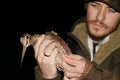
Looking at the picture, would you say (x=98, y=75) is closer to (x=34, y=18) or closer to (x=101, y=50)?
(x=101, y=50)

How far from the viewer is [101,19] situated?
2.56 meters

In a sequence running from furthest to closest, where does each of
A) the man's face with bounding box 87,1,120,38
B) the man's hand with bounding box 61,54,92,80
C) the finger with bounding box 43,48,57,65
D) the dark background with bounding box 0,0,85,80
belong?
1. the dark background with bounding box 0,0,85,80
2. the man's face with bounding box 87,1,120,38
3. the finger with bounding box 43,48,57,65
4. the man's hand with bounding box 61,54,92,80

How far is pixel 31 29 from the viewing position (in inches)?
375

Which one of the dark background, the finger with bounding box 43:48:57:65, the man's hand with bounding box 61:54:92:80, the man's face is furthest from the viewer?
the dark background

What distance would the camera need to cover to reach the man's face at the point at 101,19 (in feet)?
8.43

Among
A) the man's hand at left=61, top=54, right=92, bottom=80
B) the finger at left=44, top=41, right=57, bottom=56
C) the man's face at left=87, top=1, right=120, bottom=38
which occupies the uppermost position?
the man's face at left=87, top=1, right=120, bottom=38

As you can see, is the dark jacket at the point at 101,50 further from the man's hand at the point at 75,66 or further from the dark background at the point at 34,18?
the dark background at the point at 34,18

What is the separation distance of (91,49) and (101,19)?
12.0 inches

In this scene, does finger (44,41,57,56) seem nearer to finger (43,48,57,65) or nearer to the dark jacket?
finger (43,48,57,65)

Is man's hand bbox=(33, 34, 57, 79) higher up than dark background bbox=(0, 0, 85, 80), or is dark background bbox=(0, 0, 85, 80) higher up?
man's hand bbox=(33, 34, 57, 79)

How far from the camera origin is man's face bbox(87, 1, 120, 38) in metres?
2.57

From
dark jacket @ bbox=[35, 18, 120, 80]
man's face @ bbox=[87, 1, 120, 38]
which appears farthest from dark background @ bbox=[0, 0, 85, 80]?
man's face @ bbox=[87, 1, 120, 38]

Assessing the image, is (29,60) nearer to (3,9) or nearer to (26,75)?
(26,75)

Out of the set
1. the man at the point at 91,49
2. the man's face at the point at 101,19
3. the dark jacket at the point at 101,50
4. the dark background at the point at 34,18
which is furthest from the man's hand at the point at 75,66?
the dark background at the point at 34,18
